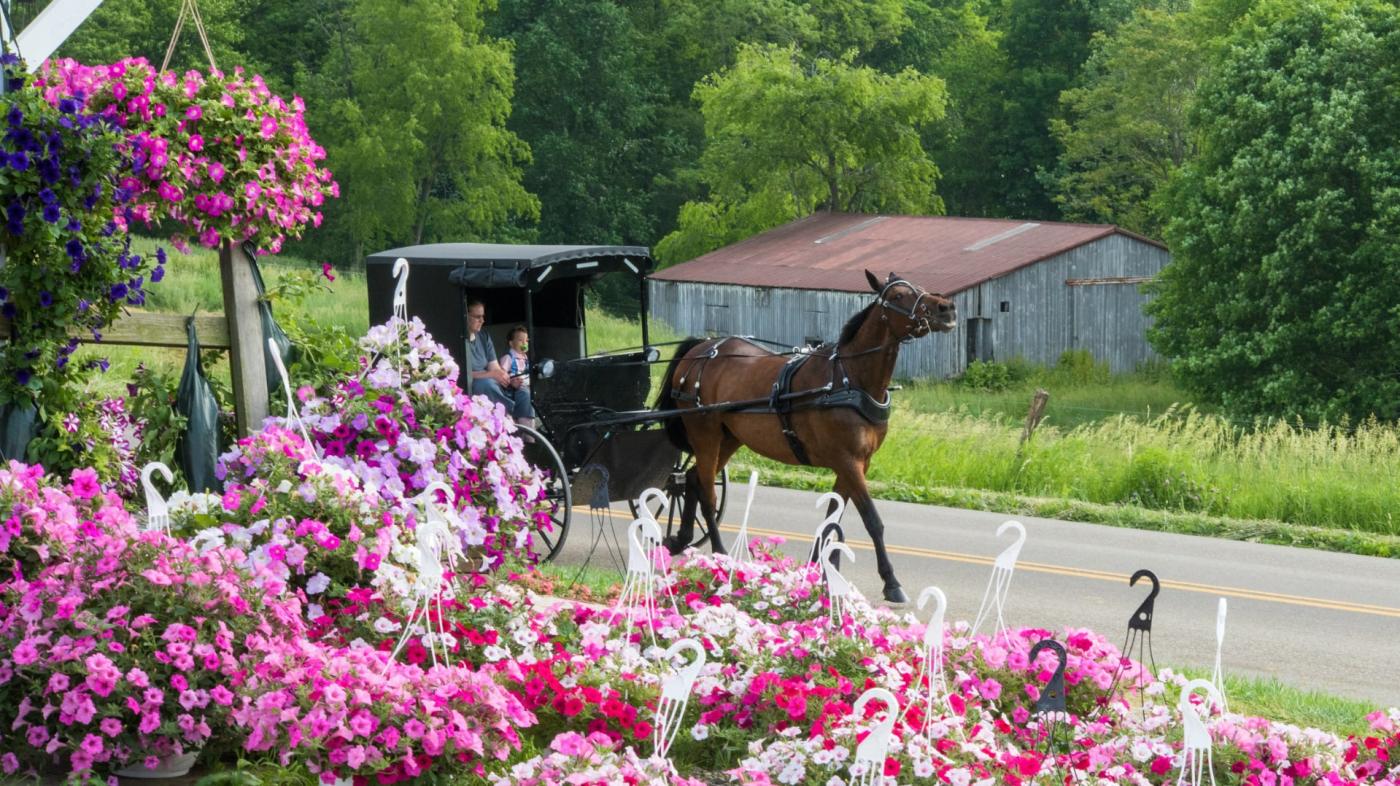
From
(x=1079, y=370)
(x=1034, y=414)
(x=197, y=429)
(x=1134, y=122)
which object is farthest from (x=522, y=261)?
(x=1134, y=122)

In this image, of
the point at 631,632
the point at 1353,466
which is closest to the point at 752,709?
the point at 631,632

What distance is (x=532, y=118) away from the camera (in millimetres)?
68625

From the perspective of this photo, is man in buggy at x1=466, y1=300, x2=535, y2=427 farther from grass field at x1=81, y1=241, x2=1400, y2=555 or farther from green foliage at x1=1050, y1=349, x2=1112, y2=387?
green foliage at x1=1050, y1=349, x2=1112, y2=387

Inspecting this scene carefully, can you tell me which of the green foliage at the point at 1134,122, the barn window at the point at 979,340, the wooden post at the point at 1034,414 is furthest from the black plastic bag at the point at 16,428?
the green foliage at the point at 1134,122

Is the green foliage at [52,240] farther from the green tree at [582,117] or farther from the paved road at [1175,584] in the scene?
the green tree at [582,117]

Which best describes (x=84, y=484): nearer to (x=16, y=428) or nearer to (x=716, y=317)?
(x=16, y=428)

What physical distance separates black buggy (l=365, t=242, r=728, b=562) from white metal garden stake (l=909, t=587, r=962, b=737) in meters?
5.43

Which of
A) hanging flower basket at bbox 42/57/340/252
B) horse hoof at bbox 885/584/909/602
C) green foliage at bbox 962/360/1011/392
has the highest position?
hanging flower basket at bbox 42/57/340/252

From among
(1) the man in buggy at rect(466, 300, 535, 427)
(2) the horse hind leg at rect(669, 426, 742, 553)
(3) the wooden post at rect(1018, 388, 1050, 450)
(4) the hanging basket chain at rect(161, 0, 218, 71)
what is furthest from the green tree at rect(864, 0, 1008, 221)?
(4) the hanging basket chain at rect(161, 0, 218, 71)

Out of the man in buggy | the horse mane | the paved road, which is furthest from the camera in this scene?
the man in buggy

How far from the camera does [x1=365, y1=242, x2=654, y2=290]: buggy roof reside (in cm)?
1301

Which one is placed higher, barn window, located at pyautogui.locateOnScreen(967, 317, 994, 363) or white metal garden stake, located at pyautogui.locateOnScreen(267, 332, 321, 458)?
white metal garden stake, located at pyautogui.locateOnScreen(267, 332, 321, 458)

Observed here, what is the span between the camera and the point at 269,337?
339 inches

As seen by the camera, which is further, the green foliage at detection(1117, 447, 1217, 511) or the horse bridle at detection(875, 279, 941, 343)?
the green foliage at detection(1117, 447, 1217, 511)
